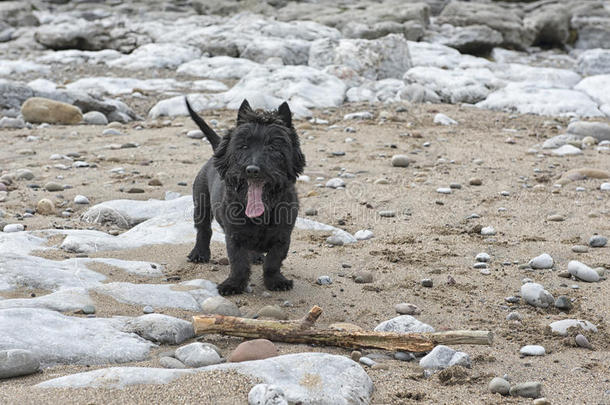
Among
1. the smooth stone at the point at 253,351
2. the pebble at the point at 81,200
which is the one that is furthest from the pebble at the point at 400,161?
the smooth stone at the point at 253,351

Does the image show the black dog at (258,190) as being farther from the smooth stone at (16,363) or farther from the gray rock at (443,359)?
the smooth stone at (16,363)

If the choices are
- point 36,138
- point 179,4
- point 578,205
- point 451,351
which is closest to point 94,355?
point 451,351

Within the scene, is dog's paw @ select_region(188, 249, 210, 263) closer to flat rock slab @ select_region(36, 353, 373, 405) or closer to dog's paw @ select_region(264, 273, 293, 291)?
dog's paw @ select_region(264, 273, 293, 291)

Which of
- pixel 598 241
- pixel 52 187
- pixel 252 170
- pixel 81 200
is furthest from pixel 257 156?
pixel 52 187

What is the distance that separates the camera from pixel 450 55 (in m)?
19.4

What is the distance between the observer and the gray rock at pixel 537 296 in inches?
197

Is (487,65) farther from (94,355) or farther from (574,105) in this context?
(94,355)

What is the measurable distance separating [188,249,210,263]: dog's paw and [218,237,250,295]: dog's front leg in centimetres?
77

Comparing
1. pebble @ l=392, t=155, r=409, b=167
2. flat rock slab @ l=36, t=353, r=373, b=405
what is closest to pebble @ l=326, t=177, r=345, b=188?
pebble @ l=392, t=155, r=409, b=167

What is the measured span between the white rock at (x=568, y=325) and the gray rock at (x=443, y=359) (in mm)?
880

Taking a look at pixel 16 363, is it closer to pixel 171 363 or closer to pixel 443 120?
pixel 171 363

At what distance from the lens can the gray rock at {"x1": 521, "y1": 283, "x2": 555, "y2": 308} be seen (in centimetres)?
501

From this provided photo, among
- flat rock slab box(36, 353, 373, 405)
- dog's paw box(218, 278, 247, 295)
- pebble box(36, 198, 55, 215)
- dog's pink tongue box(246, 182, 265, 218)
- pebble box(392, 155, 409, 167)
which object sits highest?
dog's pink tongue box(246, 182, 265, 218)

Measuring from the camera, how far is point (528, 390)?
11.7ft
